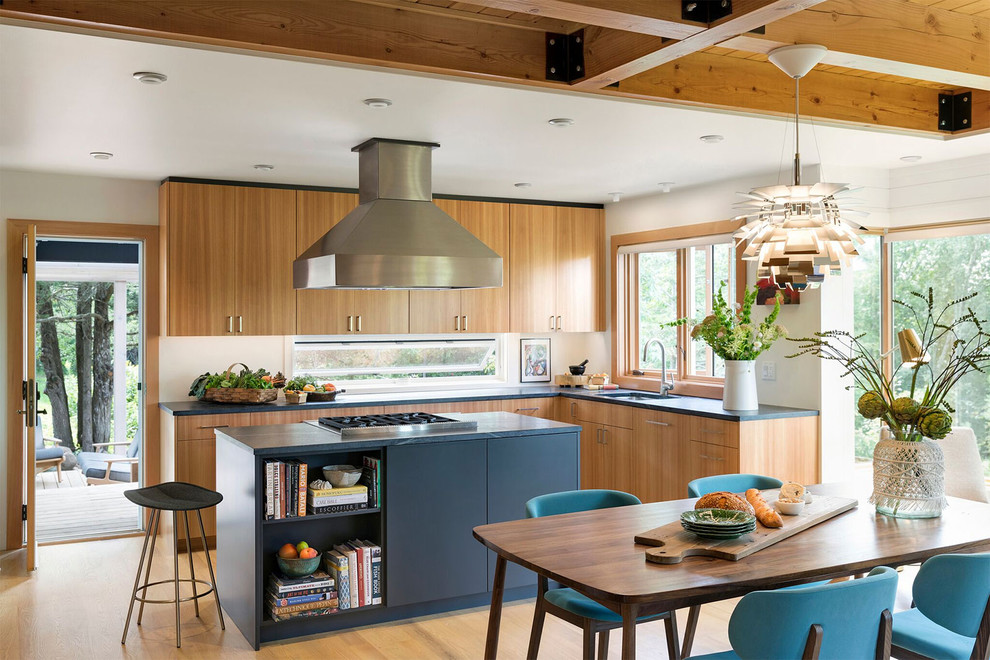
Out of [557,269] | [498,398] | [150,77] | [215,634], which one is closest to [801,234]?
[150,77]

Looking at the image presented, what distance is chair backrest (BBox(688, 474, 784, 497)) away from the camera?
3.51 metres

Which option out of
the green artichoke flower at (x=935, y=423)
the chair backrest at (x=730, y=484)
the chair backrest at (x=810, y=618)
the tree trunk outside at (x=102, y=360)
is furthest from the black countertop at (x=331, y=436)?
the tree trunk outside at (x=102, y=360)

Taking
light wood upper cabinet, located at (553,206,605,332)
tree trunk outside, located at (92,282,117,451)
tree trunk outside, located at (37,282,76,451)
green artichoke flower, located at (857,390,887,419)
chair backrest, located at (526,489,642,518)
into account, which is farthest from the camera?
tree trunk outside, located at (92,282,117,451)

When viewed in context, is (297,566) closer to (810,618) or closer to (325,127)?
(325,127)

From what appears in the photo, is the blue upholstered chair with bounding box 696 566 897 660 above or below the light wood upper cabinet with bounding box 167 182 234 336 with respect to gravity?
below

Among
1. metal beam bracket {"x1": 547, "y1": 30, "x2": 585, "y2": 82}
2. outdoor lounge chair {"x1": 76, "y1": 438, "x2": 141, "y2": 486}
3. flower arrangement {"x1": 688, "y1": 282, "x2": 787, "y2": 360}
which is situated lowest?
outdoor lounge chair {"x1": 76, "y1": 438, "x2": 141, "y2": 486}

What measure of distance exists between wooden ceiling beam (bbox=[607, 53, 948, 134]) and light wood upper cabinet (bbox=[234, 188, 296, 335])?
3060 millimetres

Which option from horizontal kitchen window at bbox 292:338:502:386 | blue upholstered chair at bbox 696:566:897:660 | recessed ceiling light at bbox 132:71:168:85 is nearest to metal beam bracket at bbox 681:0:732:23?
blue upholstered chair at bbox 696:566:897:660

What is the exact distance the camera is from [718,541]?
8.61 ft

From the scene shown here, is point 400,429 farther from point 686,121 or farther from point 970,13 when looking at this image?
point 970,13

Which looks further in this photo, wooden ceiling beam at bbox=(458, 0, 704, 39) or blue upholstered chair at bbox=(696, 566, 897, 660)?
wooden ceiling beam at bbox=(458, 0, 704, 39)

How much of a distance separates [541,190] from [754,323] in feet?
5.82

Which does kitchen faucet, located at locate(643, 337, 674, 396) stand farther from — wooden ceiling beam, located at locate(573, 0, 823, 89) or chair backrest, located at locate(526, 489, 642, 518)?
wooden ceiling beam, located at locate(573, 0, 823, 89)

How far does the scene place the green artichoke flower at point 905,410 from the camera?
9.89 ft
